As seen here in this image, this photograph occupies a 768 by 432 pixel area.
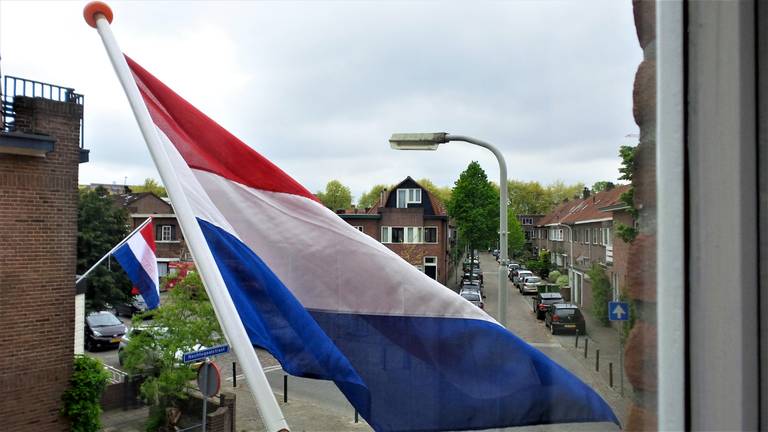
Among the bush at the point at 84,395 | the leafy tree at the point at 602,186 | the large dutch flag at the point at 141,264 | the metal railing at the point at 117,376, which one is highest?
the leafy tree at the point at 602,186

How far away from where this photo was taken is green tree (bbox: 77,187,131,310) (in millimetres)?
8648

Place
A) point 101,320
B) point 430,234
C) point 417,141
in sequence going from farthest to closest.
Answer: point 101,320 < point 430,234 < point 417,141

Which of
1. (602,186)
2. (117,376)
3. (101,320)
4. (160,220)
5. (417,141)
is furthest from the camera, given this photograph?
(101,320)

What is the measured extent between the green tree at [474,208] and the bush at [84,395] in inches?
139

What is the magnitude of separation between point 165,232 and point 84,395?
375 cm

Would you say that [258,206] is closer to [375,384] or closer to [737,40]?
[375,384]

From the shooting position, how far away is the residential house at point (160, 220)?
22.5 feet

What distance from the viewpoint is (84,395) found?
4.32m

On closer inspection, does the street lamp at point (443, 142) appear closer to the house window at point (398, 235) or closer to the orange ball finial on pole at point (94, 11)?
the house window at point (398, 235)

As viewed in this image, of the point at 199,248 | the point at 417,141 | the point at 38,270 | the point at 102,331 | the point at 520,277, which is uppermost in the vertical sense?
the point at 417,141

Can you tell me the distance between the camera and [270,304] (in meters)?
1.05

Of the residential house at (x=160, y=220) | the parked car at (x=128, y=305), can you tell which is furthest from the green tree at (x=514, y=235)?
the parked car at (x=128, y=305)

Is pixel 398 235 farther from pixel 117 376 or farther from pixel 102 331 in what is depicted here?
pixel 102 331

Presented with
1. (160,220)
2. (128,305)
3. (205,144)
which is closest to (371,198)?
(205,144)
